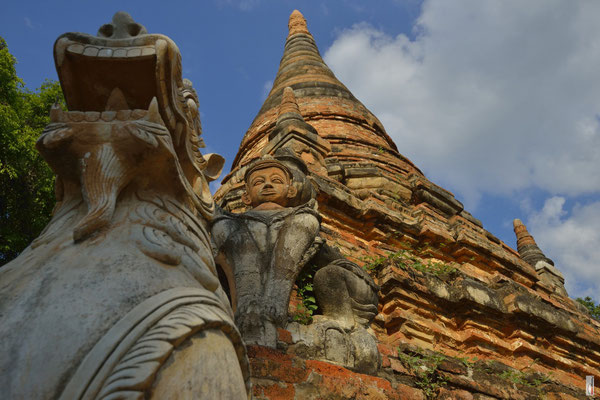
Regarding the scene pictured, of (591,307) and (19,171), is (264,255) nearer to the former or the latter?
(19,171)

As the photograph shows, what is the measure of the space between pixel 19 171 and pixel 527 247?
475 inches

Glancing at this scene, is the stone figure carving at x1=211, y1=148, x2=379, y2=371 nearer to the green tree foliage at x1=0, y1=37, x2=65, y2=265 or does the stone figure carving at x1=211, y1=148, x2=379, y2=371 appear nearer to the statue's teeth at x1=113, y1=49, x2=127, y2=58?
the statue's teeth at x1=113, y1=49, x2=127, y2=58

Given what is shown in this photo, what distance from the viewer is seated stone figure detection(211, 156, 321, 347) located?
295 centimetres

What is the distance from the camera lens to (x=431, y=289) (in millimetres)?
4840

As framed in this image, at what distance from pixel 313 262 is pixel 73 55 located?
7.69 feet

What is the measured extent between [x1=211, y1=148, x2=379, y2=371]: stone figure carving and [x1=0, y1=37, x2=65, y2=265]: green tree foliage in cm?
565

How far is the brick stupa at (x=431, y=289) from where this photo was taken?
13.1 feet

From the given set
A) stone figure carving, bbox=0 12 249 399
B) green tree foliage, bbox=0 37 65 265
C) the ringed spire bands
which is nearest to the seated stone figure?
stone figure carving, bbox=0 12 249 399

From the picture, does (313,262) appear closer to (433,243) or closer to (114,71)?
(114,71)

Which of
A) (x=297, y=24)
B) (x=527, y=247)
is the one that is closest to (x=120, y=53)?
Answer: (x=527, y=247)

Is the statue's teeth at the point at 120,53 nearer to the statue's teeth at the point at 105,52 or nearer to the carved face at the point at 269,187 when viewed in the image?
the statue's teeth at the point at 105,52

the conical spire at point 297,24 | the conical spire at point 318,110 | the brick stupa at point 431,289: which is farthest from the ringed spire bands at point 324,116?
the conical spire at point 297,24

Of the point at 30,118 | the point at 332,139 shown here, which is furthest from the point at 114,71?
the point at 30,118

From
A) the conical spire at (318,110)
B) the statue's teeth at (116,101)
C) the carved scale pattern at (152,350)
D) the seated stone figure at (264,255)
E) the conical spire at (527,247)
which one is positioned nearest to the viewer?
the carved scale pattern at (152,350)
